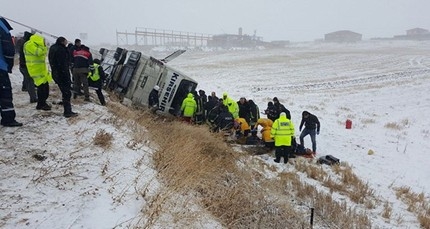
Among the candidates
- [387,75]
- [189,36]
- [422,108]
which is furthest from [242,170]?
[189,36]

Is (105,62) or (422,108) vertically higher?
(105,62)

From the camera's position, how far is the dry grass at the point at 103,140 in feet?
17.7

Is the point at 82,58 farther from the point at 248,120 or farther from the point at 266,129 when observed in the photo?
the point at 248,120

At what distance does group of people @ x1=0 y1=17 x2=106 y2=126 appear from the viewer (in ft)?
18.5

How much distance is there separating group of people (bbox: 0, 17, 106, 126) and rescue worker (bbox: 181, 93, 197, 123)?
2.96 metres

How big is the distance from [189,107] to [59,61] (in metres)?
5.18

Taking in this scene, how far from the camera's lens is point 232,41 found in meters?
86.8

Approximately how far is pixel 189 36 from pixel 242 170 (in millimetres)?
77939

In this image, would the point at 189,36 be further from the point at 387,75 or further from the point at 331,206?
the point at 331,206

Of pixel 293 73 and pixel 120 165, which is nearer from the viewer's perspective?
pixel 120 165

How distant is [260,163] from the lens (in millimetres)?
8586

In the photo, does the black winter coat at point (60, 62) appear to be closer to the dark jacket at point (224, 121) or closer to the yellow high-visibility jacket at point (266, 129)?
the dark jacket at point (224, 121)

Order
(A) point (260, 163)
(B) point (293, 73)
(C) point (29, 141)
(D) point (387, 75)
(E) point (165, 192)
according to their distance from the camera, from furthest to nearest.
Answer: (B) point (293, 73), (D) point (387, 75), (A) point (260, 163), (C) point (29, 141), (E) point (165, 192)

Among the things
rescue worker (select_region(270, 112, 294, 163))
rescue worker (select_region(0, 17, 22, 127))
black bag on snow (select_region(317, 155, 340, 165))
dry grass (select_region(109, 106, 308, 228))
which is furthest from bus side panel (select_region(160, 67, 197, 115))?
rescue worker (select_region(0, 17, 22, 127))
